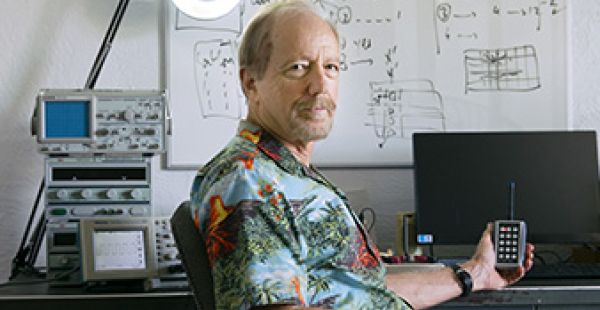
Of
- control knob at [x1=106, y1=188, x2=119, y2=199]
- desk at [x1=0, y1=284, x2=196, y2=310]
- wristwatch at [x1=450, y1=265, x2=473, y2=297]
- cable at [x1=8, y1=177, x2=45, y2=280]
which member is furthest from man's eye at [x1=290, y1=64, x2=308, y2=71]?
cable at [x1=8, y1=177, x2=45, y2=280]

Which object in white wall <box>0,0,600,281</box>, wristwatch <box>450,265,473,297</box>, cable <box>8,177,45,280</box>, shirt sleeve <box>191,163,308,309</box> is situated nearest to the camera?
shirt sleeve <box>191,163,308,309</box>

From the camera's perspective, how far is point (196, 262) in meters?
1.22

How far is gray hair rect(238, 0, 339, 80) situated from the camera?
1.39 metres

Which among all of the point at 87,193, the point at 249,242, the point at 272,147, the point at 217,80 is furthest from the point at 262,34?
the point at 217,80

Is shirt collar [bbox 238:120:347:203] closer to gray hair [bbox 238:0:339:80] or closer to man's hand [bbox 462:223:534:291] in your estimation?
gray hair [bbox 238:0:339:80]

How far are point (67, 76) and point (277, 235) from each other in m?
1.58

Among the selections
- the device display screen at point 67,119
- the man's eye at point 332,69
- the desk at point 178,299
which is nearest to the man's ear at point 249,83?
the man's eye at point 332,69

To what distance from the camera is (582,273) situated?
2.15 m

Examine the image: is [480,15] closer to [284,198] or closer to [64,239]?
[64,239]

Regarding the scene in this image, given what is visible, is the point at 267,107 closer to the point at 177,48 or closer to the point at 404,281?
the point at 404,281

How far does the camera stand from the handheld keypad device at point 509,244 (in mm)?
1733

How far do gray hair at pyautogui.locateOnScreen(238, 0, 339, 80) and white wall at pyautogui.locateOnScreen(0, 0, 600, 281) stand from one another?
1.21 metres

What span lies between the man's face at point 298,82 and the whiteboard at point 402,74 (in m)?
1.17

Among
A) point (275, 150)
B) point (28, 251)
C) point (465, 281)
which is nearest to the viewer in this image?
point (275, 150)
